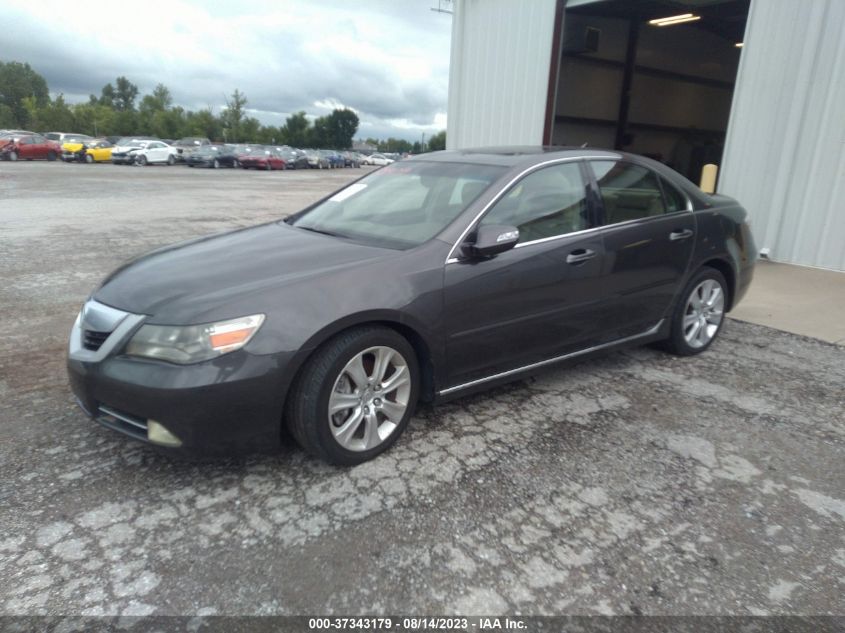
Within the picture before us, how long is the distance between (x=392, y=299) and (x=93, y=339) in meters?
1.43

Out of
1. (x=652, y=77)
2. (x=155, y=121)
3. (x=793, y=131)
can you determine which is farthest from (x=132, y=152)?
(x=155, y=121)

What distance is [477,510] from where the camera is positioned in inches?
104

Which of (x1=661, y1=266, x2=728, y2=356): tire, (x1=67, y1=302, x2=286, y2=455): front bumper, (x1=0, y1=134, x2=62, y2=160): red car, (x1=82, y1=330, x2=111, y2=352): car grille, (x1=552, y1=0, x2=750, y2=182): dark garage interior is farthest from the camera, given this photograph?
(x1=0, y1=134, x2=62, y2=160): red car

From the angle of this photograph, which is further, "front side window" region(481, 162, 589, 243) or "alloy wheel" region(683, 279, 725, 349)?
"alloy wheel" region(683, 279, 725, 349)

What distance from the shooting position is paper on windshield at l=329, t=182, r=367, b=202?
161 inches

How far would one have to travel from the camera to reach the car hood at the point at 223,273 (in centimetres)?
265

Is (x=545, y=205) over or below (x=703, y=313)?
over

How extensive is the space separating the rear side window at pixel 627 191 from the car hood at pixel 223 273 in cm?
163

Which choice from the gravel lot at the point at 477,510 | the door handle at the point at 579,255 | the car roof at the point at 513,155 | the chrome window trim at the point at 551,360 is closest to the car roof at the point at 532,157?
the car roof at the point at 513,155

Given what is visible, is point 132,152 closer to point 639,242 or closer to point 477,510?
point 639,242

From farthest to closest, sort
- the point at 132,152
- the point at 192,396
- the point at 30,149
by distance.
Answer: the point at 132,152 < the point at 30,149 < the point at 192,396

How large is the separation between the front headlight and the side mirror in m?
1.16

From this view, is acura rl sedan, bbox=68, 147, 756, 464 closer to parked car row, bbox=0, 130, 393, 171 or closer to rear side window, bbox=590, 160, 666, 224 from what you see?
rear side window, bbox=590, 160, 666, 224

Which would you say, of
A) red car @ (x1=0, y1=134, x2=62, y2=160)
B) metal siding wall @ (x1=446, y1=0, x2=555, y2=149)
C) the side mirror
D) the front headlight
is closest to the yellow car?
red car @ (x1=0, y1=134, x2=62, y2=160)
